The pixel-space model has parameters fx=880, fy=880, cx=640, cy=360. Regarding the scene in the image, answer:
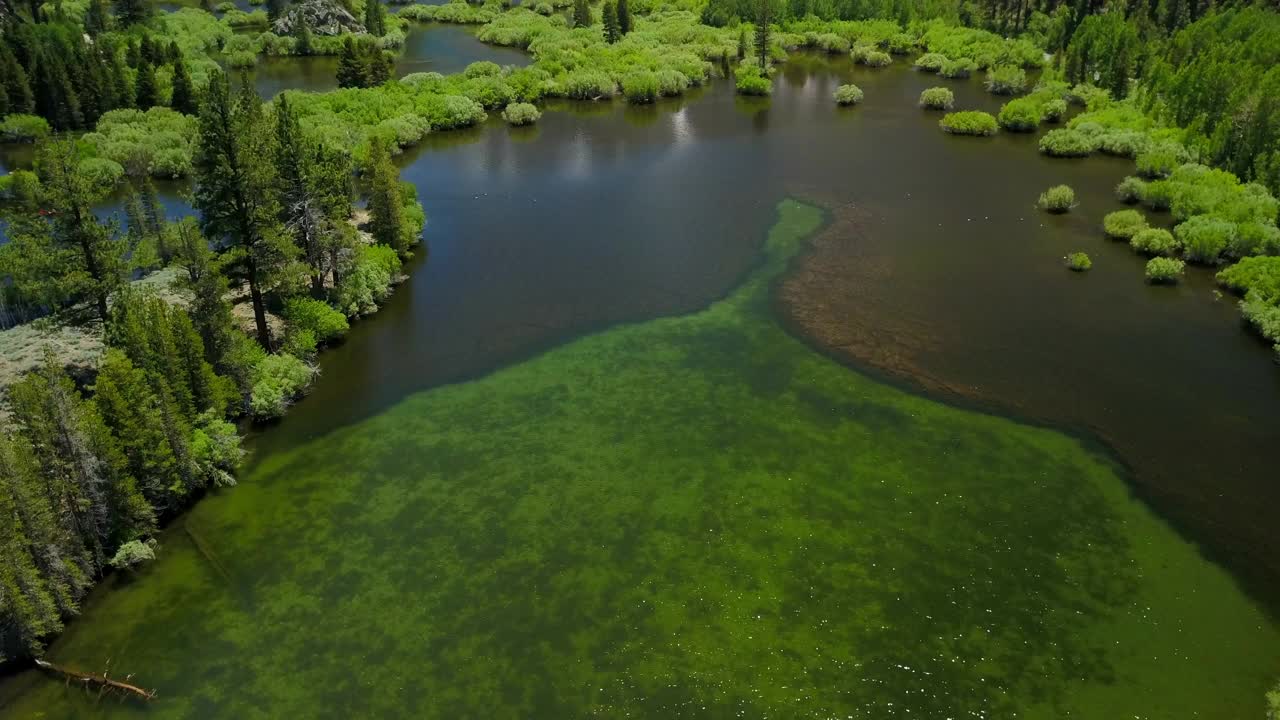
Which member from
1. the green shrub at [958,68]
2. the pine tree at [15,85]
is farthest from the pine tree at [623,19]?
the pine tree at [15,85]

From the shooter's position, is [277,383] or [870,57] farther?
[870,57]

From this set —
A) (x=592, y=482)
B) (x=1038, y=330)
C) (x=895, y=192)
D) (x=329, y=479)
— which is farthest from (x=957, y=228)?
(x=329, y=479)

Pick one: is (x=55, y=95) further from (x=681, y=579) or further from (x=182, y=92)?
(x=681, y=579)

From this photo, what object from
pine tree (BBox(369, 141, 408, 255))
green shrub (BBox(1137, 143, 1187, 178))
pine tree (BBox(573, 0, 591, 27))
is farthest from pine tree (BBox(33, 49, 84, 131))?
green shrub (BBox(1137, 143, 1187, 178))

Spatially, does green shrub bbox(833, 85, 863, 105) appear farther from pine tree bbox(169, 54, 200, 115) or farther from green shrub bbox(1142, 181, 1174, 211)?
pine tree bbox(169, 54, 200, 115)

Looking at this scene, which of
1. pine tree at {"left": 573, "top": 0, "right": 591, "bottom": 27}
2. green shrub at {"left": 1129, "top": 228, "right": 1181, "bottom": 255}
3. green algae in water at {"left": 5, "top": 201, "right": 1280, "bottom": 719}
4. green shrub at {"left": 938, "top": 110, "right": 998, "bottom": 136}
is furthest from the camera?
pine tree at {"left": 573, "top": 0, "right": 591, "bottom": 27}

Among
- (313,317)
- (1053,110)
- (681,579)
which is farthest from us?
(1053,110)

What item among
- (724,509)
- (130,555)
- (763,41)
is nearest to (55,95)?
(130,555)

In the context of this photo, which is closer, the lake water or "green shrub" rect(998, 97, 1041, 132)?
the lake water
